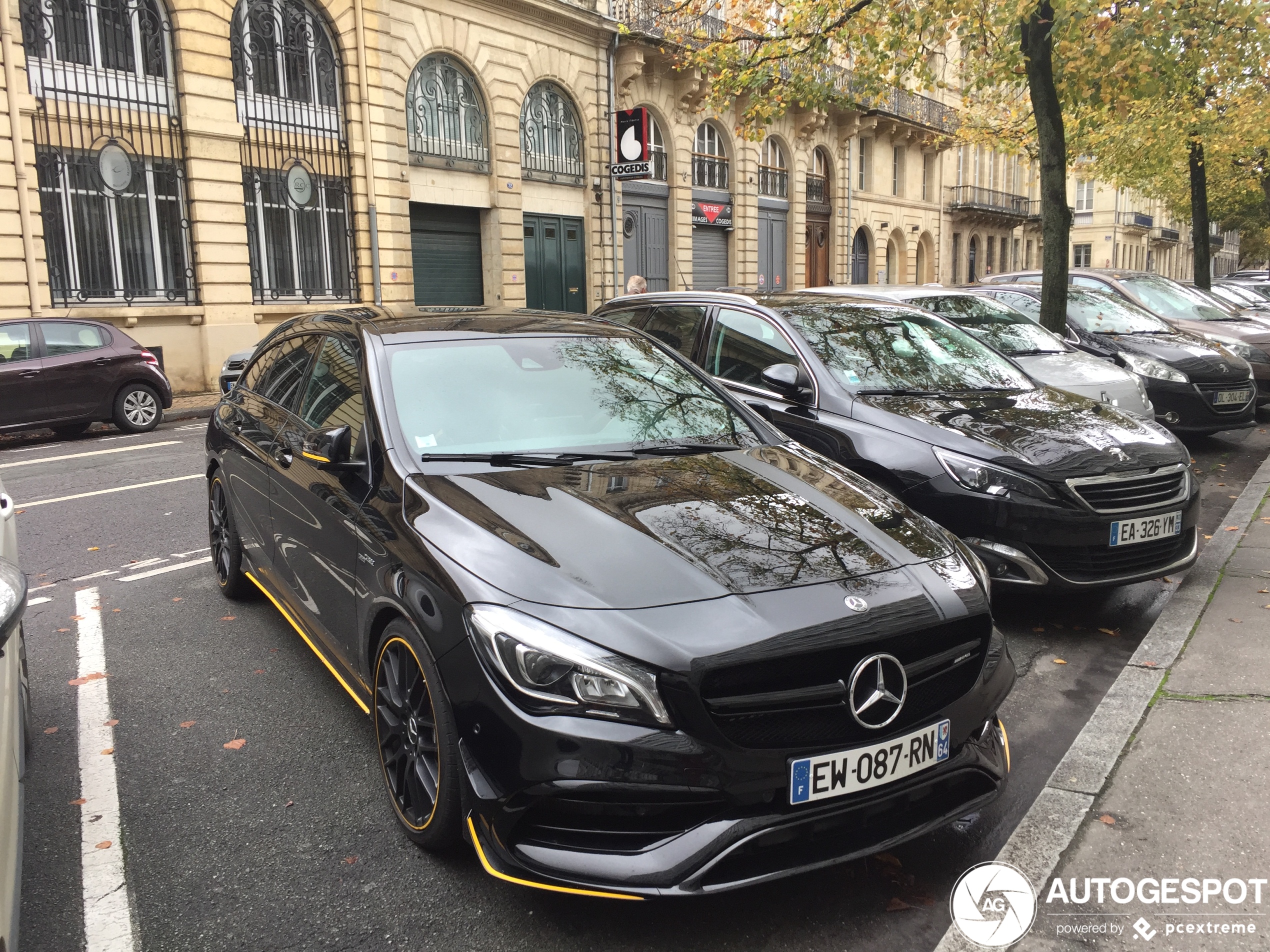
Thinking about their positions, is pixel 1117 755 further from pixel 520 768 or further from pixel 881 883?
pixel 520 768

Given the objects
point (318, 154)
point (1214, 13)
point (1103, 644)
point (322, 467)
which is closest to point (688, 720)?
point (322, 467)

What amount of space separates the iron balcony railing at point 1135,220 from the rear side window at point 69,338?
59.4 metres

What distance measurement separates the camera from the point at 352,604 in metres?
3.31

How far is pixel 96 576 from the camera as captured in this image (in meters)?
5.88

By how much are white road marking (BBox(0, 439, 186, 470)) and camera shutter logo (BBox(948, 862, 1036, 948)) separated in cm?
999

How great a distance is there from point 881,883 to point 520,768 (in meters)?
1.16

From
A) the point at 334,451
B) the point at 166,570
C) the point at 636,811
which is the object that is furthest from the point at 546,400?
the point at 166,570

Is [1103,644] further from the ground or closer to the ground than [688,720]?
closer to the ground

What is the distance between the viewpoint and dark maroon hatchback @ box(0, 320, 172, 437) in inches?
447

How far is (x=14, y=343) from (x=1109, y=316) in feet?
40.9

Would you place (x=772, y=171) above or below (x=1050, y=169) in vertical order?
above

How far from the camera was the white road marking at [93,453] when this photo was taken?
32.8 ft

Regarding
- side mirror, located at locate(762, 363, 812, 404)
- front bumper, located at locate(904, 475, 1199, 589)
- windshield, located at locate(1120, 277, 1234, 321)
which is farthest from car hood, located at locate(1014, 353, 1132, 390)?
windshield, located at locate(1120, 277, 1234, 321)

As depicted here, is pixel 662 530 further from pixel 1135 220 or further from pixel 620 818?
pixel 1135 220
